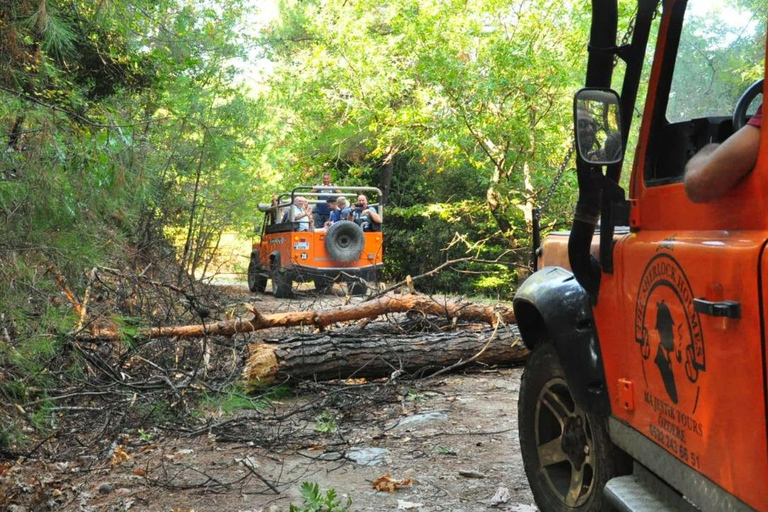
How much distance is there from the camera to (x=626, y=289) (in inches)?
118

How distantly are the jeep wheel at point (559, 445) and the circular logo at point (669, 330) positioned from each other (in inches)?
22.6

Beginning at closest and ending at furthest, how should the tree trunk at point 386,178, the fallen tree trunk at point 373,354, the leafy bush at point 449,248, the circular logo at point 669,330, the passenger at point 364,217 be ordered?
1. the circular logo at point 669,330
2. the fallen tree trunk at point 373,354
3. the passenger at point 364,217
4. the leafy bush at point 449,248
5. the tree trunk at point 386,178

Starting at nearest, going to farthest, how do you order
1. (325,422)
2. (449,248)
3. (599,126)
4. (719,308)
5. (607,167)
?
(719,308)
(599,126)
(607,167)
(325,422)
(449,248)

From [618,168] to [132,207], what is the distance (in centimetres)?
408

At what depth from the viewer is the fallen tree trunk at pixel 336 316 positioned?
25.6 ft

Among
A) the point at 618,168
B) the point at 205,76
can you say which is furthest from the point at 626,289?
the point at 205,76

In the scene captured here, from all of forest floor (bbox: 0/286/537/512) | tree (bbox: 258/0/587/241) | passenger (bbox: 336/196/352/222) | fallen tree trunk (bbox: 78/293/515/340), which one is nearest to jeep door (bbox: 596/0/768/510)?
forest floor (bbox: 0/286/537/512)

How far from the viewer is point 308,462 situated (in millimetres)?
5410

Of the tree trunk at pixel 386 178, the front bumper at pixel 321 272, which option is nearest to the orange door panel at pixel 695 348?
the front bumper at pixel 321 272

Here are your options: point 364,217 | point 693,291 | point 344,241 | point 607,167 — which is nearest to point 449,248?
point 364,217

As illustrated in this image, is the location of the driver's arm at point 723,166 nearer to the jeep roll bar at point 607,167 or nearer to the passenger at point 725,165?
the passenger at point 725,165

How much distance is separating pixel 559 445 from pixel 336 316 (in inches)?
206

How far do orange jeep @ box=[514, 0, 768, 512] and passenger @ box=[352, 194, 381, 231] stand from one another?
44.5ft

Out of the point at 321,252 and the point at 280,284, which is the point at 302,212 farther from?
the point at 280,284
